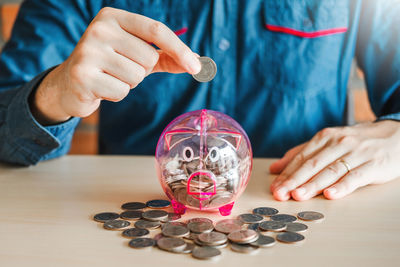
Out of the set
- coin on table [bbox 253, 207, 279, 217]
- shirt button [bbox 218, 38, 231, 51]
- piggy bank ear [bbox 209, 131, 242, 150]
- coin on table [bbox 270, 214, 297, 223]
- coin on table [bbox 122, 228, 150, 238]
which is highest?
shirt button [bbox 218, 38, 231, 51]

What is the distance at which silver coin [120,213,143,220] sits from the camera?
72 cm

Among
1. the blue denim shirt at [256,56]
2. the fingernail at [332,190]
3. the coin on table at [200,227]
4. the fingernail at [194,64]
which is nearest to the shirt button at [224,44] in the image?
the blue denim shirt at [256,56]

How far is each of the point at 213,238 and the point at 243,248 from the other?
5 cm

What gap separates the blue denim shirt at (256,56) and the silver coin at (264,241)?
2.38 ft

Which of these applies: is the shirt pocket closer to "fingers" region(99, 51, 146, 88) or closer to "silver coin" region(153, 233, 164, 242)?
"fingers" region(99, 51, 146, 88)

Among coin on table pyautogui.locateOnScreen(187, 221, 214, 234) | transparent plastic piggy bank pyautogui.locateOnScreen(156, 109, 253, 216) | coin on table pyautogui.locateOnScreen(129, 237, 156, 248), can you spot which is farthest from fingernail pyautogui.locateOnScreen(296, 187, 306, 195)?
coin on table pyautogui.locateOnScreen(129, 237, 156, 248)

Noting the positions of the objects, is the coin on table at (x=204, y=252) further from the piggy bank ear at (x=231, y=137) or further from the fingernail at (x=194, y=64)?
the fingernail at (x=194, y=64)

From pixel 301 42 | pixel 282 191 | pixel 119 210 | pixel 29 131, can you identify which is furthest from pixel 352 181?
pixel 29 131

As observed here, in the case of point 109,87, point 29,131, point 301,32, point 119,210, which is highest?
point 301,32

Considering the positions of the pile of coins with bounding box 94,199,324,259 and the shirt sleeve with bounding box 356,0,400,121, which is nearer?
the pile of coins with bounding box 94,199,324,259

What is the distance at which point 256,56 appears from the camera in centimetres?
128

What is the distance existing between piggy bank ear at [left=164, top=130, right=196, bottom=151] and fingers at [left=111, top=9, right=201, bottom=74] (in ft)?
0.40

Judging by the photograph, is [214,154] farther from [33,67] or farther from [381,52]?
[381,52]

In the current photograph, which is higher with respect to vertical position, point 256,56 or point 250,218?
point 256,56
